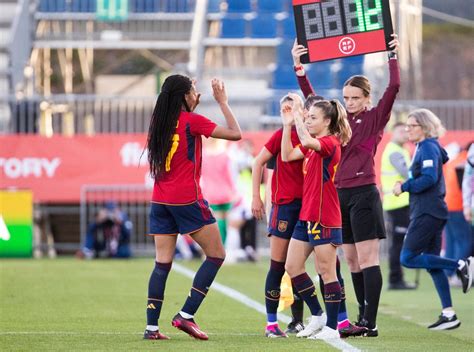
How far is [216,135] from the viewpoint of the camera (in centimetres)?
920

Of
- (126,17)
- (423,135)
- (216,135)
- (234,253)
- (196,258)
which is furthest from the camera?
(126,17)

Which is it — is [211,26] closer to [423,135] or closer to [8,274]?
[8,274]

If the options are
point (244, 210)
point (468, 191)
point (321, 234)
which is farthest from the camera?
point (244, 210)

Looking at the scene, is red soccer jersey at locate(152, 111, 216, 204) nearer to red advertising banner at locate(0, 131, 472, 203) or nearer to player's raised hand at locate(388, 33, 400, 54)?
player's raised hand at locate(388, 33, 400, 54)

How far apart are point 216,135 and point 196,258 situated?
12396mm

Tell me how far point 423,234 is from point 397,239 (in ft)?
14.7

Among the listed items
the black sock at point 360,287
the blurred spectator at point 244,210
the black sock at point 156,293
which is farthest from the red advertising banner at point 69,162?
the black sock at point 156,293

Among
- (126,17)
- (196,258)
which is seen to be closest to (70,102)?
(196,258)

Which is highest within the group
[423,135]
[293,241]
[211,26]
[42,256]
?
[211,26]

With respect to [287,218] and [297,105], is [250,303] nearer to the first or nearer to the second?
[287,218]

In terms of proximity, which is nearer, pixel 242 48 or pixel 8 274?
pixel 8 274

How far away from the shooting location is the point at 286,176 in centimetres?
962

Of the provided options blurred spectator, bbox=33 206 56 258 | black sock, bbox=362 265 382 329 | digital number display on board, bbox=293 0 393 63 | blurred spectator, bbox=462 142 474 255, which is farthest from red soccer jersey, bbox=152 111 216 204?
blurred spectator, bbox=33 206 56 258

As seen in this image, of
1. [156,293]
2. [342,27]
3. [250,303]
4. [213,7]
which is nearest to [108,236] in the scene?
[213,7]
